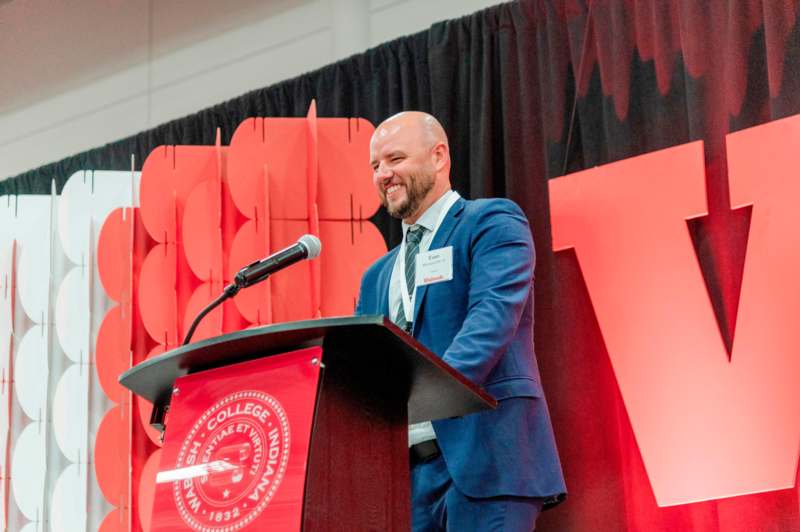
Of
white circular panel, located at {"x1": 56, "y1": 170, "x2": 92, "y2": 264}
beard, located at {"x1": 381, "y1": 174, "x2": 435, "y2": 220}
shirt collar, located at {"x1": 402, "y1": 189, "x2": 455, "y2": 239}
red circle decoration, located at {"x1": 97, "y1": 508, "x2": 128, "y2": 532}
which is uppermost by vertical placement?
white circular panel, located at {"x1": 56, "y1": 170, "x2": 92, "y2": 264}

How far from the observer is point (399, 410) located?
1921mm

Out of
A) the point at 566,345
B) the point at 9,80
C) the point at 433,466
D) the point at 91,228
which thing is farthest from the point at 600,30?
the point at 9,80

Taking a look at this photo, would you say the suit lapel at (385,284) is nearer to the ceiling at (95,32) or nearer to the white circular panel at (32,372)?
the white circular panel at (32,372)

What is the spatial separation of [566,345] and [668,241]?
504mm

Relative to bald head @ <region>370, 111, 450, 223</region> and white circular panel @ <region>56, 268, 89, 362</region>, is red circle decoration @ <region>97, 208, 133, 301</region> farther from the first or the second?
bald head @ <region>370, 111, 450, 223</region>

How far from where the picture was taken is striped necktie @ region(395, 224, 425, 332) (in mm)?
2406

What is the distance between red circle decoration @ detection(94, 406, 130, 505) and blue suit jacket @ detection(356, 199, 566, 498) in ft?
5.49

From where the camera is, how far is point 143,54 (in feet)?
19.9

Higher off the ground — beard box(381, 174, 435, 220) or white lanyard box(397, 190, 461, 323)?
beard box(381, 174, 435, 220)

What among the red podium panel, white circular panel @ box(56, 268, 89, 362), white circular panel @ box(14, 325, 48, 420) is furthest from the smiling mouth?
white circular panel @ box(14, 325, 48, 420)

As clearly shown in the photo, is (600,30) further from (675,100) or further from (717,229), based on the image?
(717,229)

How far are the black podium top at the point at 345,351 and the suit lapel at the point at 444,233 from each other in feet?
1.26

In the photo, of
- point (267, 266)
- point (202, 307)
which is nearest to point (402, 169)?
point (267, 266)

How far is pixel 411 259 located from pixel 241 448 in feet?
2.85
